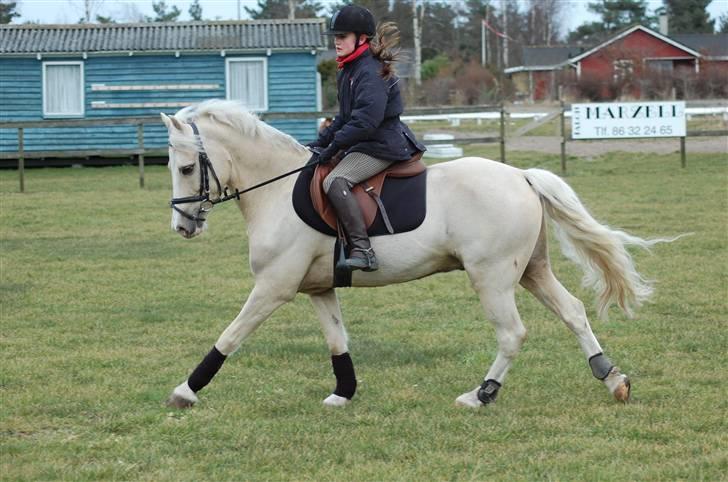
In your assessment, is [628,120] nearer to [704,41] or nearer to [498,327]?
[498,327]

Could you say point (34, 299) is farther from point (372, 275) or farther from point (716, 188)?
point (716, 188)

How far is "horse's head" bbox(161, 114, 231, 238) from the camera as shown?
285 inches

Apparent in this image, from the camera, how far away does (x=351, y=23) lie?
7.18 metres

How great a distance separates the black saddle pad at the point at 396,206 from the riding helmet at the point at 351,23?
102cm

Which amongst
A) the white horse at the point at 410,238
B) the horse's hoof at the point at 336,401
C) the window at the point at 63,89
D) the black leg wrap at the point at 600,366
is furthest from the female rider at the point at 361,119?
the window at the point at 63,89

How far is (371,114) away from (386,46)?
53 cm

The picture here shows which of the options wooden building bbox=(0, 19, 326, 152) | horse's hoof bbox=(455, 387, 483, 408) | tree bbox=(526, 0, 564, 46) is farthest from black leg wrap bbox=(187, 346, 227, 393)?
tree bbox=(526, 0, 564, 46)

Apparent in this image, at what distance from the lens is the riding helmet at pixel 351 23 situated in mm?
7184

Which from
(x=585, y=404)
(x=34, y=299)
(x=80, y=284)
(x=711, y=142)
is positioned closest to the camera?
(x=585, y=404)

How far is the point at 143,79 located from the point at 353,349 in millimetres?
26032

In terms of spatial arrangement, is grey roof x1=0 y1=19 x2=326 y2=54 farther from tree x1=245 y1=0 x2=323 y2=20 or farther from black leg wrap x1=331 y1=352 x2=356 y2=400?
tree x1=245 y1=0 x2=323 y2=20

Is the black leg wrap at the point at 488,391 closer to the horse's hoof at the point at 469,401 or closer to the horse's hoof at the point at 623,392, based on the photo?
the horse's hoof at the point at 469,401

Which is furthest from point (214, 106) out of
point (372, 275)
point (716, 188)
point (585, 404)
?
point (716, 188)

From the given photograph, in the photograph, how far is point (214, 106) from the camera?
7527 mm
